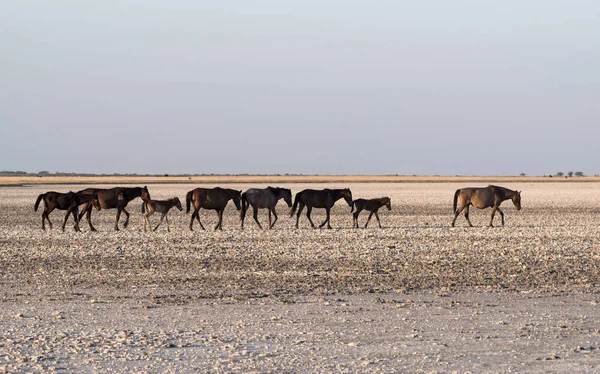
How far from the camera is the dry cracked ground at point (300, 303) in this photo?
7910 millimetres

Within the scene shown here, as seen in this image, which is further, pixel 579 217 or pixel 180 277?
pixel 579 217

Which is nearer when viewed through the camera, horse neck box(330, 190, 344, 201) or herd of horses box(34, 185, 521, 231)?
herd of horses box(34, 185, 521, 231)

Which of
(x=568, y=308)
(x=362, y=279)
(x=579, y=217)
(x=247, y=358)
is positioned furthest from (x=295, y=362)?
A: (x=579, y=217)

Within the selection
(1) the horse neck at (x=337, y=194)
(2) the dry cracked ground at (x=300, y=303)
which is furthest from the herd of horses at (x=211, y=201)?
(2) the dry cracked ground at (x=300, y=303)

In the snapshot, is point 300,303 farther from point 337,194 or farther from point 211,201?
point 337,194

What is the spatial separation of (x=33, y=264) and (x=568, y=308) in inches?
374

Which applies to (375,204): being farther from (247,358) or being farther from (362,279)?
(247,358)

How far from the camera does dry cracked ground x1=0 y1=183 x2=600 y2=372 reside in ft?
26.0

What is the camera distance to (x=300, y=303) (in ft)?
36.5

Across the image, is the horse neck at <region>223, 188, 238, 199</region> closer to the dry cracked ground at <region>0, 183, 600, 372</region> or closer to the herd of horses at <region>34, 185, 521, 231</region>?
the herd of horses at <region>34, 185, 521, 231</region>

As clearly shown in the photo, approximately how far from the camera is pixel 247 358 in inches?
310

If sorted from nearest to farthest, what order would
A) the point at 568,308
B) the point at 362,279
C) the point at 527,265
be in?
1. the point at 568,308
2. the point at 362,279
3. the point at 527,265

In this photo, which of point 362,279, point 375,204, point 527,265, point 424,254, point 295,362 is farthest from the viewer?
point 375,204

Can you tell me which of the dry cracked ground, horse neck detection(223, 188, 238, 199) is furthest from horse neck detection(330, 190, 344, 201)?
the dry cracked ground
